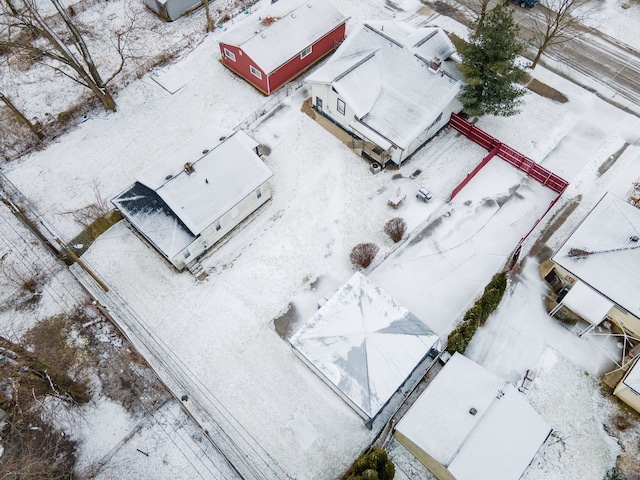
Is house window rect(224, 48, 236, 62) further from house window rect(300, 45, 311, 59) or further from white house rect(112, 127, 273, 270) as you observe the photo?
white house rect(112, 127, 273, 270)

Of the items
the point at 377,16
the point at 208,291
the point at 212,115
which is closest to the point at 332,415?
the point at 208,291

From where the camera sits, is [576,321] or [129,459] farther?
[576,321]

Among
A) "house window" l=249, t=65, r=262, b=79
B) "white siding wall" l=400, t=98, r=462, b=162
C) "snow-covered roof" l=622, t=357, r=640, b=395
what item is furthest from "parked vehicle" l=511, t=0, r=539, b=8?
"snow-covered roof" l=622, t=357, r=640, b=395

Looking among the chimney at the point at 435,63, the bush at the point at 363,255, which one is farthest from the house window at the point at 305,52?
the bush at the point at 363,255

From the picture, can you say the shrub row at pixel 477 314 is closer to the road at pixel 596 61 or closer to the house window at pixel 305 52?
the road at pixel 596 61

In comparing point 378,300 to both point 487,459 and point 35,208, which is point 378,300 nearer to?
point 487,459

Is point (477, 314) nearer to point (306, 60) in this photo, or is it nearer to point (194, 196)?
point (194, 196)
